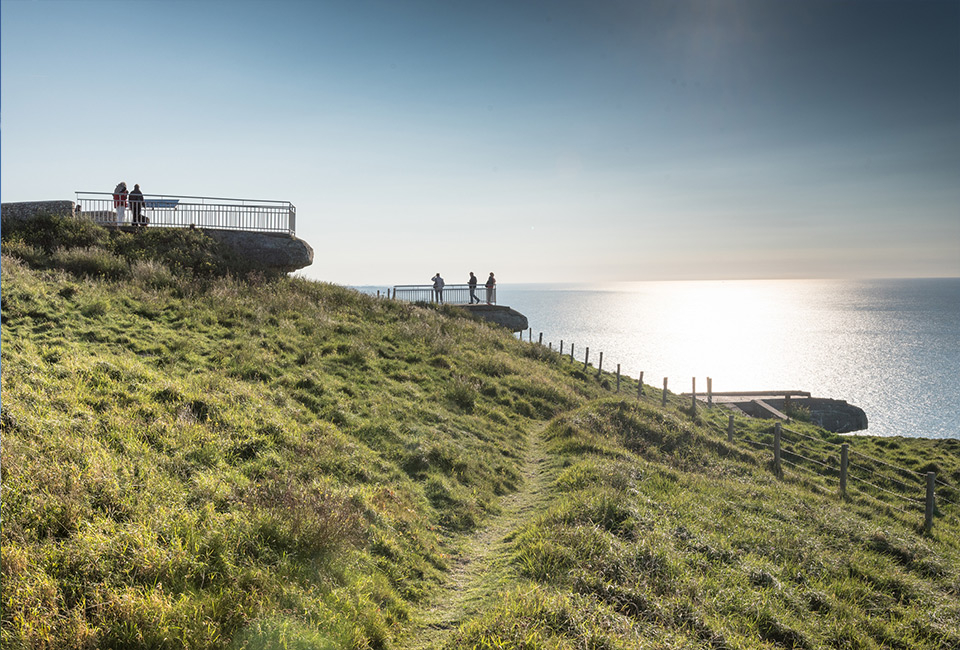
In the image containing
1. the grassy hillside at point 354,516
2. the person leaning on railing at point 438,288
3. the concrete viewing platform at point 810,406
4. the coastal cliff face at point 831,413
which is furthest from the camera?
the coastal cliff face at point 831,413

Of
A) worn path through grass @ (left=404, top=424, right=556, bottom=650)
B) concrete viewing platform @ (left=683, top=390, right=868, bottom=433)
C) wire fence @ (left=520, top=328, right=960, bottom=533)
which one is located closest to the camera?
worn path through grass @ (left=404, top=424, right=556, bottom=650)

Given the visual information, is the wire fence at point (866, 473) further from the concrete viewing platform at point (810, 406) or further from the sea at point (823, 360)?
the sea at point (823, 360)

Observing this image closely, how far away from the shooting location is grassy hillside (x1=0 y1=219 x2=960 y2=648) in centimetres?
519

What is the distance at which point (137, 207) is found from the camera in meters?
23.9

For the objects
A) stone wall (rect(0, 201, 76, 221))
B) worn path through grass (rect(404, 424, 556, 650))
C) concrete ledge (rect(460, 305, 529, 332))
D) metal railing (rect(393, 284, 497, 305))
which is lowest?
A: worn path through grass (rect(404, 424, 556, 650))

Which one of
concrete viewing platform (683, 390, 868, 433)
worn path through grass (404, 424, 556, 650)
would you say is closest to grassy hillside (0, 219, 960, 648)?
worn path through grass (404, 424, 556, 650)

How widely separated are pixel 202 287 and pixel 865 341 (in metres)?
152

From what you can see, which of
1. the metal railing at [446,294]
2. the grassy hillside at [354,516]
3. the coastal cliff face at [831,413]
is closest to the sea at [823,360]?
the coastal cliff face at [831,413]

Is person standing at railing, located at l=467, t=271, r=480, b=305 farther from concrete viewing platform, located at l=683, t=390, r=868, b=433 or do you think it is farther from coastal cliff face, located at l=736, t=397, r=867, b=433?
coastal cliff face, located at l=736, t=397, r=867, b=433

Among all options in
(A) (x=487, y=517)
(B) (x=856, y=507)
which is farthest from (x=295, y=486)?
(B) (x=856, y=507)

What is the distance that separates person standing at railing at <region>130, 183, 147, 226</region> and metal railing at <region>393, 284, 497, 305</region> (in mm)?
14573

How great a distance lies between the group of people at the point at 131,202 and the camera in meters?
23.3

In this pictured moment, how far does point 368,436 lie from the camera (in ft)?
38.1

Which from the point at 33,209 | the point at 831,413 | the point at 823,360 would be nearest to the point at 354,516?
the point at 33,209
